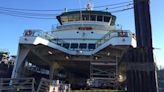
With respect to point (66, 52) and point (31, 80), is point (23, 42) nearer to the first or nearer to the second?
point (66, 52)

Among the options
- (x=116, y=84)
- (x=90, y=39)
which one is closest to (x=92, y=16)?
(x=90, y=39)

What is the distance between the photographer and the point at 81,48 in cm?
2892

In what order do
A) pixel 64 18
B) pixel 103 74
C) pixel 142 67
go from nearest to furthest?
pixel 142 67
pixel 103 74
pixel 64 18

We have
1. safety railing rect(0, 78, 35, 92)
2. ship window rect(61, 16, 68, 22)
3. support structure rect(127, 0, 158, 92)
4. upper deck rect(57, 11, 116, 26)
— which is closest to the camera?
support structure rect(127, 0, 158, 92)

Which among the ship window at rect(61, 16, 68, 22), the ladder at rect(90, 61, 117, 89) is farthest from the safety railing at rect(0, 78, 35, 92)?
→ the ship window at rect(61, 16, 68, 22)

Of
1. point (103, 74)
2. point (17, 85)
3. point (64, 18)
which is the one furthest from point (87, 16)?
point (17, 85)

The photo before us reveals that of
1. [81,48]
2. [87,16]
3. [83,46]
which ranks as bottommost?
[81,48]

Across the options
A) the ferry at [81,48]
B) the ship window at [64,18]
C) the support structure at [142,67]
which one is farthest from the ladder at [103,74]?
the support structure at [142,67]

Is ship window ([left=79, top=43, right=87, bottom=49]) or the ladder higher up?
ship window ([left=79, top=43, right=87, bottom=49])

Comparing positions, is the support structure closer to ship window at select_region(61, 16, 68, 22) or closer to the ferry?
the ferry

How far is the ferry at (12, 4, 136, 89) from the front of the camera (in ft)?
88.3

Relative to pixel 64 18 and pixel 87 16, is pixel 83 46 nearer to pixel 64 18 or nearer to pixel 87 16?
pixel 87 16

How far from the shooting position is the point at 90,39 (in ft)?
98.1

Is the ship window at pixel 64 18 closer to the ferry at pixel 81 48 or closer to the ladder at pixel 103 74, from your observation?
the ferry at pixel 81 48
